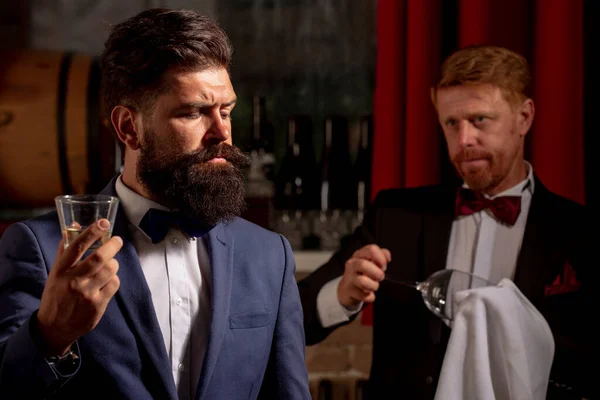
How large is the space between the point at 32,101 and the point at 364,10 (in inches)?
46.0

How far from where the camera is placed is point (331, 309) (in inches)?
76.1

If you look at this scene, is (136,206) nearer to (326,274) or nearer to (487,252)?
(326,274)

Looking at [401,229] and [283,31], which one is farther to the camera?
[283,31]

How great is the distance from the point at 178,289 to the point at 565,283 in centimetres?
94

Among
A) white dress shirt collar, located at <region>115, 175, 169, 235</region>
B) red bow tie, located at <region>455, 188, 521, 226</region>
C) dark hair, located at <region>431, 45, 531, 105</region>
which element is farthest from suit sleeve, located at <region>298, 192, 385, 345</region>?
white dress shirt collar, located at <region>115, 175, 169, 235</region>

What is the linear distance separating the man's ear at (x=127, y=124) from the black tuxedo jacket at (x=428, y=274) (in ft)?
2.58

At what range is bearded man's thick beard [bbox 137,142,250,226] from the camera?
129 centimetres

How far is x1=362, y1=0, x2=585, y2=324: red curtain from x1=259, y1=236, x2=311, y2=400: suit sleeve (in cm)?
99

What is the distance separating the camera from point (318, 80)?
9.06 feet

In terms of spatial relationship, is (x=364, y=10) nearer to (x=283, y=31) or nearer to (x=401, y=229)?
(x=283, y=31)

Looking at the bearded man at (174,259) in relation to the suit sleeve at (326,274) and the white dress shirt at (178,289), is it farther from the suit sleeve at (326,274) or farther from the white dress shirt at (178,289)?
the suit sleeve at (326,274)

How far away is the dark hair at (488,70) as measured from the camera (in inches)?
72.7

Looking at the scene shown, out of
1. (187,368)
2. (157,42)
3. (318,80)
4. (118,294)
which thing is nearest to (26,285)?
(118,294)

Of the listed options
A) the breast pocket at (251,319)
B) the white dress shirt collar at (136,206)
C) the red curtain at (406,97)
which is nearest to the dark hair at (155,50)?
the white dress shirt collar at (136,206)
